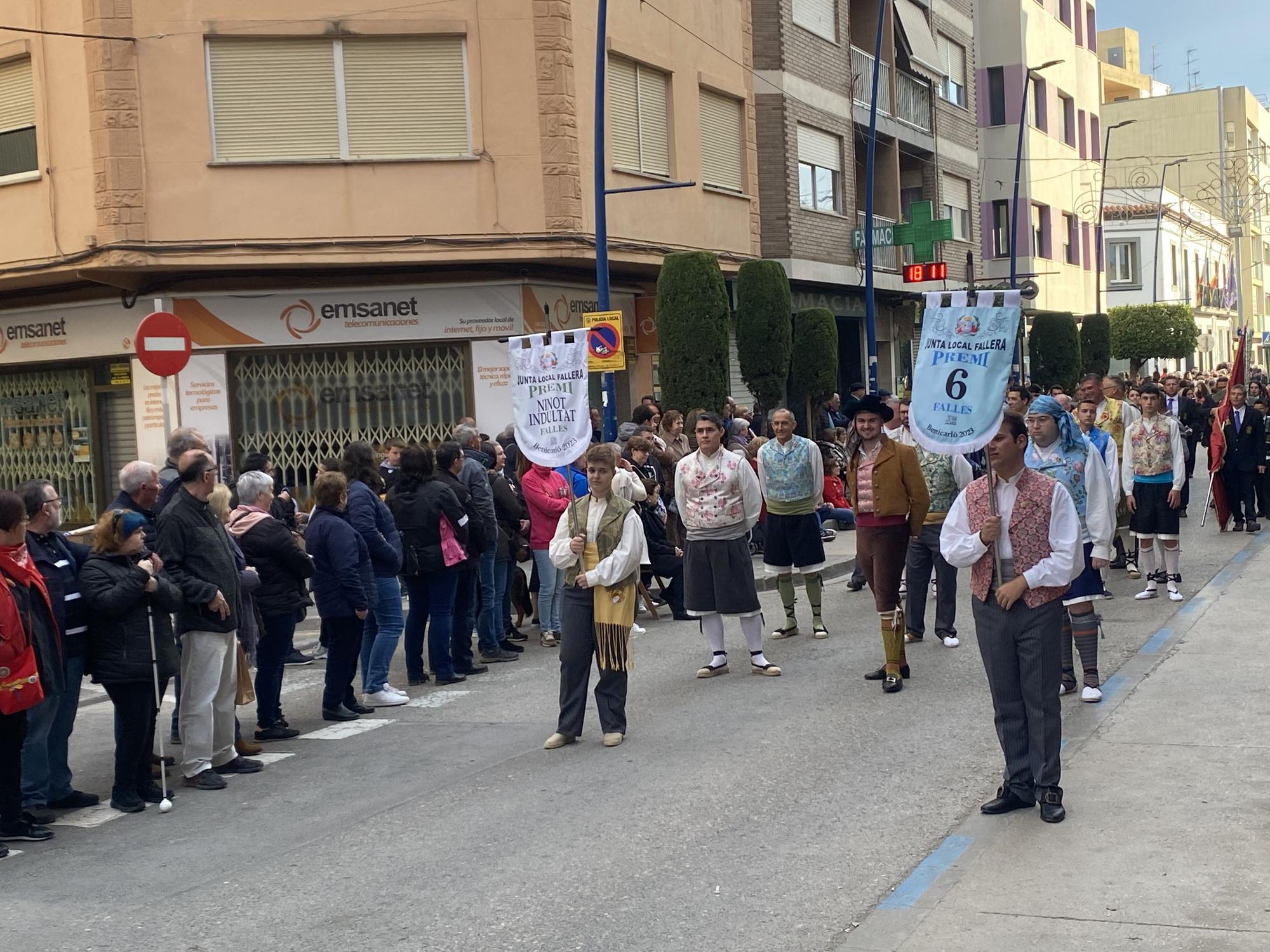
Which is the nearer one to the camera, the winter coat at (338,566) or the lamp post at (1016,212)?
the winter coat at (338,566)

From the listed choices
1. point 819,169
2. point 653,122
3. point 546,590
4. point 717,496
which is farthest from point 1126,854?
point 819,169

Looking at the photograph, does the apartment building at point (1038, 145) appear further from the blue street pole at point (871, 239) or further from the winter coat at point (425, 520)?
the winter coat at point (425, 520)

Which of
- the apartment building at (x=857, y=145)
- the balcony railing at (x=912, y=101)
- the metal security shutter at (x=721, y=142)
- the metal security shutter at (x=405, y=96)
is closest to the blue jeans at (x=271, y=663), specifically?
the metal security shutter at (x=405, y=96)

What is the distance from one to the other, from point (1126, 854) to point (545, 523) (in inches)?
275

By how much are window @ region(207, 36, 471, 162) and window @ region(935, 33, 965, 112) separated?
61.7 feet

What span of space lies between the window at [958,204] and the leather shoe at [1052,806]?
30096mm

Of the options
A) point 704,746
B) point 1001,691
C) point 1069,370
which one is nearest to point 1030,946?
point 1001,691

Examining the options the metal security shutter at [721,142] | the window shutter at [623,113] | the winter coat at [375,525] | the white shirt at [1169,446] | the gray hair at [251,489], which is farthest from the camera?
the metal security shutter at [721,142]

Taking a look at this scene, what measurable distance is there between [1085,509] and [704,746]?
110 inches

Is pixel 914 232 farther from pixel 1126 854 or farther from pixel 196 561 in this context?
pixel 1126 854

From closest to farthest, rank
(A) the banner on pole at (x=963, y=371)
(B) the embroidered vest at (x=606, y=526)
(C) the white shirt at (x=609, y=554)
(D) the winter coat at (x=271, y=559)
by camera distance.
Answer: (A) the banner on pole at (x=963, y=371)
(C) the white shirt at (x=609, y=554)
(B) the embroidered vest at (x=606, y=526)
(D) the winter coat at (x=271, y=559)

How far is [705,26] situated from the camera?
23688 mm

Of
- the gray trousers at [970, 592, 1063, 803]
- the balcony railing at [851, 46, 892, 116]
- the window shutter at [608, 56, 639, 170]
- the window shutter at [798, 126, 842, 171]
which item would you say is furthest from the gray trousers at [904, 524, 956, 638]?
the balcony railing at [851, 46, 892, 116]

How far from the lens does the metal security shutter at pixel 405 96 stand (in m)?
19.2
